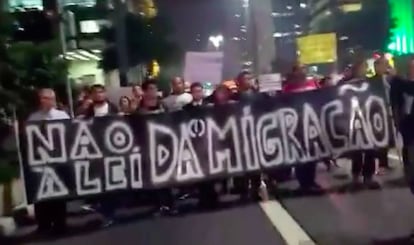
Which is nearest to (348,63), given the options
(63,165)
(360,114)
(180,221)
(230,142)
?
(360,114)

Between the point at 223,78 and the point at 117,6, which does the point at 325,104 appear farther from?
the point at 117,6

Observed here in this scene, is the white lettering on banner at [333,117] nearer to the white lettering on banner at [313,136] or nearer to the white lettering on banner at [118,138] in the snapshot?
the white lettering on banner at [313,136]

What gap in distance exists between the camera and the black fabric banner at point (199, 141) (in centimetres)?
777

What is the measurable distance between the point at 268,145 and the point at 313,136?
45 cm

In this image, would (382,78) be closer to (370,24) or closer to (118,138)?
(118,138)

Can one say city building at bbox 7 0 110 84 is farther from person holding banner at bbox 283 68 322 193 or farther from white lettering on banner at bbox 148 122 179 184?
person holding banner at bbox 283 68 322 193

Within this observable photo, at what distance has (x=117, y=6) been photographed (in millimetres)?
11703

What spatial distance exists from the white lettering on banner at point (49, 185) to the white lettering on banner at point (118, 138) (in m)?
0.55

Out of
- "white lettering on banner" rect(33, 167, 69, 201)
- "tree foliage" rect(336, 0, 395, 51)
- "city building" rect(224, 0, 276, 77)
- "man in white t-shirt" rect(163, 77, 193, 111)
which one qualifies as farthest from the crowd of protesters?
"tree foliage" rect(336, 0, 395, 51)

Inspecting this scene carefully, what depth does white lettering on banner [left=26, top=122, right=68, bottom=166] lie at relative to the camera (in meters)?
7.67

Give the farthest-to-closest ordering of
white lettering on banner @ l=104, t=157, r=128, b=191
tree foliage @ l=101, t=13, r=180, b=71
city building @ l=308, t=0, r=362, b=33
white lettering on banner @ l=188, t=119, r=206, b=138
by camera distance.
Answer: city building @ l=308, t=0, r=362, b=33, tree foliage @ l=101, t=13, r=180, b=71, white lettering on banner @ l=188, t=119, r=206, b=138, white lettering on banner @ l=104, t=157, r=128, b=191

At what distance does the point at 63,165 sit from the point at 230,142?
162 centimetres

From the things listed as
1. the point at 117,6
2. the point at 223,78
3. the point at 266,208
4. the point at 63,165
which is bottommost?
the point at 266,208

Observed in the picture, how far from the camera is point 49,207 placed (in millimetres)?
7969
